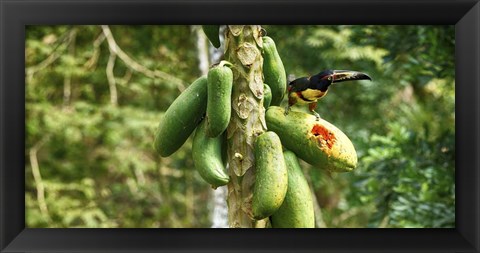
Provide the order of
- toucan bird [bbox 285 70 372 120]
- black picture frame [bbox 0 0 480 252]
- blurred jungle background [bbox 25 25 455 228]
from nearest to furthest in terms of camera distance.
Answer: toucan bird [bbox 285 70 372 120] → black picture frame [bbox 0 0 480 252] → blurred jungle background [bbox 25 25 455 228]

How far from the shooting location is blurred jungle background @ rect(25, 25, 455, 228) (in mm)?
3840

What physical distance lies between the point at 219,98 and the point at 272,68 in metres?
0.12

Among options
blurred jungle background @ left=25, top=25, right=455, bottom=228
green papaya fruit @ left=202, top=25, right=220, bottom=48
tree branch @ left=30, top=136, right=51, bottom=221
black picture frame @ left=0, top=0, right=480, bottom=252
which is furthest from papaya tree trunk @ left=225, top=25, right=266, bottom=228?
tree branch @ left=30, top=136, right=51, bottom=221

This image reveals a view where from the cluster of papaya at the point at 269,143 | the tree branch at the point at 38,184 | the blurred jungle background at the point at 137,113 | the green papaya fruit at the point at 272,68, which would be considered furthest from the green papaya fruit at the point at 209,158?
the tree branch at the point at 38,184

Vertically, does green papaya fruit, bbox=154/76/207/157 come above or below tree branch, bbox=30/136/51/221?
above

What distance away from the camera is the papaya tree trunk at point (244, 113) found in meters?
1.09

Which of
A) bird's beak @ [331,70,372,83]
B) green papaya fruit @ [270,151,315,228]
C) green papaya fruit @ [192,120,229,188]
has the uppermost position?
bird's beak @ [331,70,372,83]

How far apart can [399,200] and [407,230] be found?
1106 mm

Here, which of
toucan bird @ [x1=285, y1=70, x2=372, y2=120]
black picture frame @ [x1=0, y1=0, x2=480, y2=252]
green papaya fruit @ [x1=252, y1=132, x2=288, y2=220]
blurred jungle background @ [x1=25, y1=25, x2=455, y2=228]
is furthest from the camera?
blurred jungle background @ [x1=25, y1=25, x2=455, y2=228]

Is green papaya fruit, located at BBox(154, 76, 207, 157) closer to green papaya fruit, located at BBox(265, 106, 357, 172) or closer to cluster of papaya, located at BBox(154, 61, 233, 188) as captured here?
cluster of papaya, located at BBox(154, 61, 233, 188)
